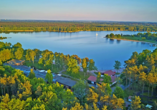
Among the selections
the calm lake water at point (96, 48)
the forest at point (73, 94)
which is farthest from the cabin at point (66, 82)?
the calm lake water at point (96, 48)

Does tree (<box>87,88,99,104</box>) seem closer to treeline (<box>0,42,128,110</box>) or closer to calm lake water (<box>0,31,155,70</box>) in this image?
treeline (<box>0,42,128,110</box>)

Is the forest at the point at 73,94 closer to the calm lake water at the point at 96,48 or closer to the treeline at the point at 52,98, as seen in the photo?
the treeline at the point at 52,98

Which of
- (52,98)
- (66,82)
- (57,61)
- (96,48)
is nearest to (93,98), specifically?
(52,98)

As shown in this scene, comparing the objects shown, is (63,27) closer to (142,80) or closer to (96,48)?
(96,48)

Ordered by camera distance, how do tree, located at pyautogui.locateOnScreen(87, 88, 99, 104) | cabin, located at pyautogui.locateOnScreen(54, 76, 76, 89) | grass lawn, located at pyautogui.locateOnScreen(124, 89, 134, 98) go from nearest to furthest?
tree, located at pyautogui.locateOnScreen(87, 88, 99, 104) → grass lawn, located at pyautogui.locateOnScreen(124, 89, 134, 98) → cabin, located at pyautogui.locateOnScreen(54, 76, 76, 89)

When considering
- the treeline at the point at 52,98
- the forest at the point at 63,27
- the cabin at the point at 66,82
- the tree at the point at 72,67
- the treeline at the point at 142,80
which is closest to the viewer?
the treeline at the point at 52,98

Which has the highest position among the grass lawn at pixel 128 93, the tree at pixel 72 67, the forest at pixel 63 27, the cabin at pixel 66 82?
the forest at pixel 63 27

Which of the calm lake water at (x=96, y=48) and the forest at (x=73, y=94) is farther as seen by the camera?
the calm lake water at (x=96, y=48)

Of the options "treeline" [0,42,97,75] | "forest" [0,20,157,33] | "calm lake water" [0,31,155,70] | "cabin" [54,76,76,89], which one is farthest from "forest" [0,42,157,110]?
"forest" [0,20,157,33]

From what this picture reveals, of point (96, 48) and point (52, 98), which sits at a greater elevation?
point (52, 98)

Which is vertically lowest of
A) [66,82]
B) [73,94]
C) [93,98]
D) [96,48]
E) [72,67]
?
[66,82]

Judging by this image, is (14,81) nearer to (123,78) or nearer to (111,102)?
(111,102)

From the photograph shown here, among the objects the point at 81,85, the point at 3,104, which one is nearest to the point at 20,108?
the point at 3,104
